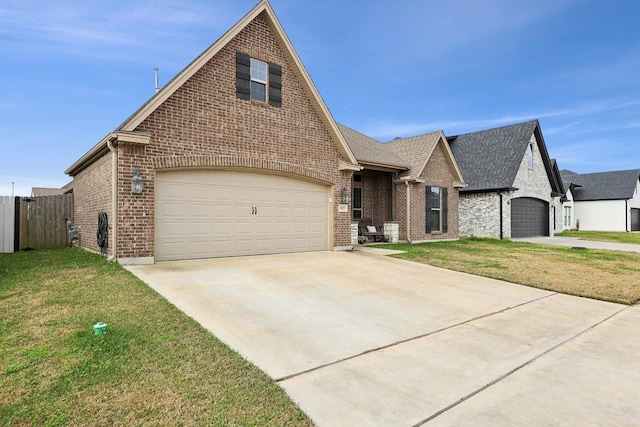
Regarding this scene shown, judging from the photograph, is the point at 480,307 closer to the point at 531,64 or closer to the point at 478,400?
the point at 478,400

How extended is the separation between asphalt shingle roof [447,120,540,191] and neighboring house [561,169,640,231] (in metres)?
15.4

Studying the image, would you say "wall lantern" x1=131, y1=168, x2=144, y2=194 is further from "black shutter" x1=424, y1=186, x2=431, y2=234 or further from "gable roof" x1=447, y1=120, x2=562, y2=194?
"gable roof" x1=447, y1=120, x2=562, y2=194

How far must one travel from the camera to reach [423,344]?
4.19 metres

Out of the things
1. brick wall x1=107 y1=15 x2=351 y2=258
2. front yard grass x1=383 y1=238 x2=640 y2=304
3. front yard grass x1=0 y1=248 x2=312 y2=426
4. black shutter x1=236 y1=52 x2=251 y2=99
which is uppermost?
black shutter x1=236 y1=52 x2=251 y2=99

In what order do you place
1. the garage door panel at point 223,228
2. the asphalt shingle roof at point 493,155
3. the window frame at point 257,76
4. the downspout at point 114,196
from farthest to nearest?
1. the asphalt shingle roof at point 493,155
2. the window frame at point 257,76
3. the garage door panel at point 223,228
4. the downspout at point 114,196

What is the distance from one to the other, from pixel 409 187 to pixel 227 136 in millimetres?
9514

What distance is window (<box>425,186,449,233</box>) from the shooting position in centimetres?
1718

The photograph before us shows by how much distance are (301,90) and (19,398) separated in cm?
1081

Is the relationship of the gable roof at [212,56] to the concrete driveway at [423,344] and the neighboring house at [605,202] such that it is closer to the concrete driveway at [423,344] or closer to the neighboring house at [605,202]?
the concrete driveway at [423,344]

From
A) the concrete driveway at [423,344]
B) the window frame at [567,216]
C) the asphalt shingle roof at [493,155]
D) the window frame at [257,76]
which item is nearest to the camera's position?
the concrete driveway at [423,344]

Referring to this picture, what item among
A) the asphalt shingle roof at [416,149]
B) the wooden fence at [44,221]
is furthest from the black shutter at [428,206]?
the wooden fence at [44,221]

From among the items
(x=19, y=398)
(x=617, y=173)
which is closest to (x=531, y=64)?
(x=617, y=173)

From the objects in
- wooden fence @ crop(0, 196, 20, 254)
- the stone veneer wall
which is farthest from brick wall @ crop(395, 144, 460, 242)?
wooden fence @ crop(0, 196, 20, 254)

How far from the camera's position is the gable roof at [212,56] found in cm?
852
